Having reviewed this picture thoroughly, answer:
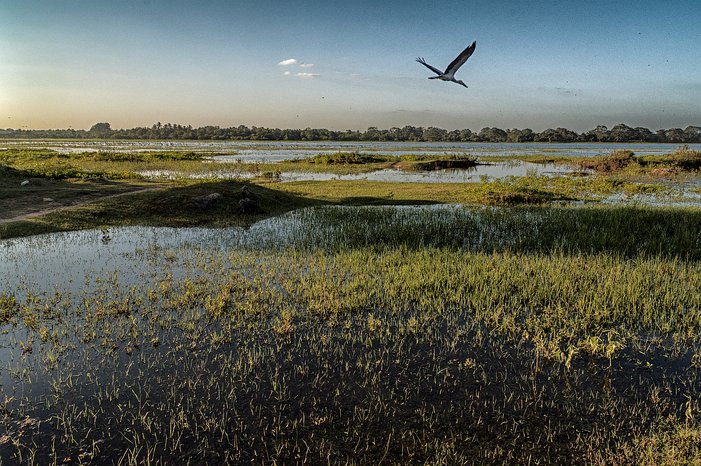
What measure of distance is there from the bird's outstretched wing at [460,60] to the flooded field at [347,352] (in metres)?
4.07

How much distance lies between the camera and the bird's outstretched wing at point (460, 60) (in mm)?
7281

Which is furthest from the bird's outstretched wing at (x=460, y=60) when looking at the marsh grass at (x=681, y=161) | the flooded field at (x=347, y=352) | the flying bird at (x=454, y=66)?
the marsh grass at (x=681, y=161)

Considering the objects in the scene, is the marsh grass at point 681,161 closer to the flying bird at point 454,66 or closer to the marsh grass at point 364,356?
the marsh grass at point 364,356

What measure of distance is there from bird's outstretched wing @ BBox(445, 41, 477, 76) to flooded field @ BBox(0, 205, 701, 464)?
4.07m

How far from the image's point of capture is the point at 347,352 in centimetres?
595

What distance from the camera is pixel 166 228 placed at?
46.0 feet

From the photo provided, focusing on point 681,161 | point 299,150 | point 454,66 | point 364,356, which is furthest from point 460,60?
point 299,150

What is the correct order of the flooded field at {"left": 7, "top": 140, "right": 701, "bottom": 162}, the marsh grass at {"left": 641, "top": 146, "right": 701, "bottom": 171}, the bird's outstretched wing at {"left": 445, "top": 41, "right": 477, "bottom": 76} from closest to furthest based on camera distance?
the bird's outstretched wing at {"left": 445, "top": 41, "right": 477, "bottom": 76} → the marsh grass at {"left": 641, "top": 146, "right": 701, "bottom": 171} → the flooded field at {"left": 7, "top": 140, "right": 701, "bottom": 162}

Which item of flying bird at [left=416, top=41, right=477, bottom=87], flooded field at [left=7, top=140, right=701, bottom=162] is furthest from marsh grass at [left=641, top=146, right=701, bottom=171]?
flying bird at [left=416, top=41, right=477, bottom=87]

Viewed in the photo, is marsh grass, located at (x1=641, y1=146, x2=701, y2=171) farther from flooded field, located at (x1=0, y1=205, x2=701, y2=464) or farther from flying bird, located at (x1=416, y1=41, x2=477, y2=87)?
flying bird, located at (x1=416, y1=41, x2=477, y2=87)

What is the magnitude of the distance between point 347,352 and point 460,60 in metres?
5.44

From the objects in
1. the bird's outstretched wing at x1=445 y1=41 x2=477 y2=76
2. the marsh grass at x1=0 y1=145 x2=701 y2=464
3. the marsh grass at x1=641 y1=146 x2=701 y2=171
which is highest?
the bird's outstretched wing at x1=445 y1=41 x2=477 y2=76

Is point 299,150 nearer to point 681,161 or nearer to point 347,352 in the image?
point 681,161

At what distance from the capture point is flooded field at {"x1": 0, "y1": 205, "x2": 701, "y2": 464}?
13.8 feet
